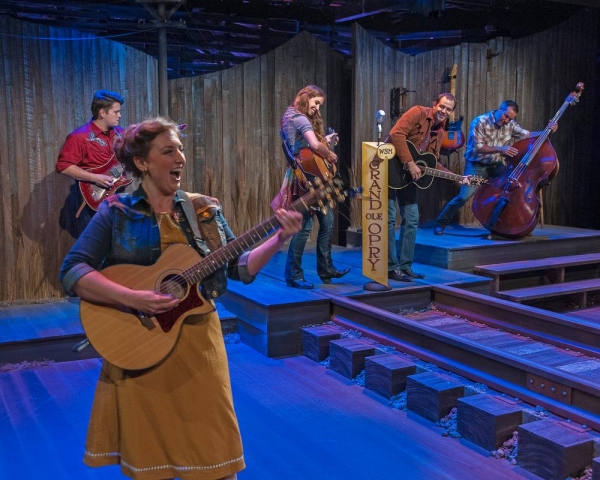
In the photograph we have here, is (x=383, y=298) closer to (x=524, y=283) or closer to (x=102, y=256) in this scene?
(x=524, y=283)

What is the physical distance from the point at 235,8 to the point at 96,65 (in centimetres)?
259

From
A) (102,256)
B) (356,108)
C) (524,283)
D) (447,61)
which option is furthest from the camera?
(447,61)

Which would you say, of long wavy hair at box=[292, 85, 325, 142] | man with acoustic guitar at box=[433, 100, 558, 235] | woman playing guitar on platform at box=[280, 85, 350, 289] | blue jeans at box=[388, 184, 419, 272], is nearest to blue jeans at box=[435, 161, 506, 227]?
man with acoustic guitar at box=[433, 100, 558, 235]

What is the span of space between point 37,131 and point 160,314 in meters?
4.19

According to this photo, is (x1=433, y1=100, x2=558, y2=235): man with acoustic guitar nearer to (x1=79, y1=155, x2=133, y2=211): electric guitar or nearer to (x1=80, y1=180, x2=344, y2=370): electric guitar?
(x1=79, y1=155, x2=133, y2=211): electric guitar

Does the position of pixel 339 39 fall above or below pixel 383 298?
above

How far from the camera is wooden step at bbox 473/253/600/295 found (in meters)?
6.80

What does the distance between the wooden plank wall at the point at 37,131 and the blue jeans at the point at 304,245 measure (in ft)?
6.65

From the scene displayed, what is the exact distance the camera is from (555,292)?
660 cm

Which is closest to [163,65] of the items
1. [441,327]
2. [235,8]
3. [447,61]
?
[235,8]

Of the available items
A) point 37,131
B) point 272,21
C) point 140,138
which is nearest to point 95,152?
point 37,131

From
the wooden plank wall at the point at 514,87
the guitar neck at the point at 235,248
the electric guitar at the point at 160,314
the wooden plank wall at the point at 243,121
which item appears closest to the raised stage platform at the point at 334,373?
the wooden plank wall at the point at 243,121

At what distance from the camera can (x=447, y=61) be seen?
876 centimetres

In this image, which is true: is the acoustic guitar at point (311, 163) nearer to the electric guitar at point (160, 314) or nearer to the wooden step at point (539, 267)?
the wooden step at point (539, 267)
